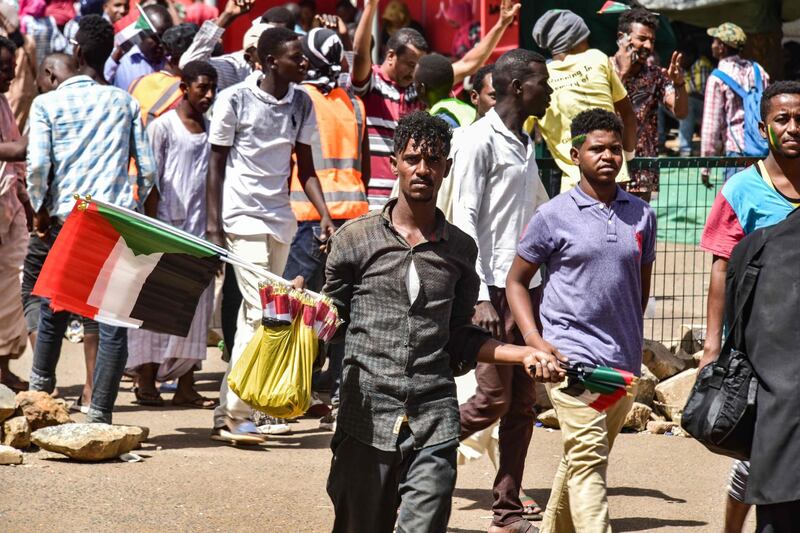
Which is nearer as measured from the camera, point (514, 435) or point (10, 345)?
point (514, 435)

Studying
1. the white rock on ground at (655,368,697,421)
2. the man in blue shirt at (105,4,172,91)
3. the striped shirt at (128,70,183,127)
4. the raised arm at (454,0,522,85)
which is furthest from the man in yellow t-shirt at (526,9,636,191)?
the man in blue shirt at (105,4,172,91)

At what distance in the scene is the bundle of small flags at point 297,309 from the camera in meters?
4.82

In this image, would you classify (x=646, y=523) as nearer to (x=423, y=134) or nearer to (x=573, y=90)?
(x=423, y=134)

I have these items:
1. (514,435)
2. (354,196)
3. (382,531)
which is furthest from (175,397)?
(382,531)

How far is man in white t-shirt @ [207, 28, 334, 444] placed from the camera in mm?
7582

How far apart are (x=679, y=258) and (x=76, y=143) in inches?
199

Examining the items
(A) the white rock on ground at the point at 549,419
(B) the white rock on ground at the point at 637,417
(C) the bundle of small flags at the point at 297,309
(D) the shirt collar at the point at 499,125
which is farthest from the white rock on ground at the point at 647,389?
(C) the bundle of small flags at the point at 297,309

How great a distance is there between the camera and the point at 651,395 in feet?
29.0

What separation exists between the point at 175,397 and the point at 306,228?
1450mm

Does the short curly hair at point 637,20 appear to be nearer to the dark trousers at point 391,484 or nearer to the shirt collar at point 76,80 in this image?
the shirt collar at point 76,80

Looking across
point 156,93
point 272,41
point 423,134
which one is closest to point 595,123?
point 423,134

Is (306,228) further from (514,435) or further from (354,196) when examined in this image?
(514,435)

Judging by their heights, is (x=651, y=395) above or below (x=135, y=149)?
below

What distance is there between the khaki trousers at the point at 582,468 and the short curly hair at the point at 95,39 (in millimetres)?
3524
